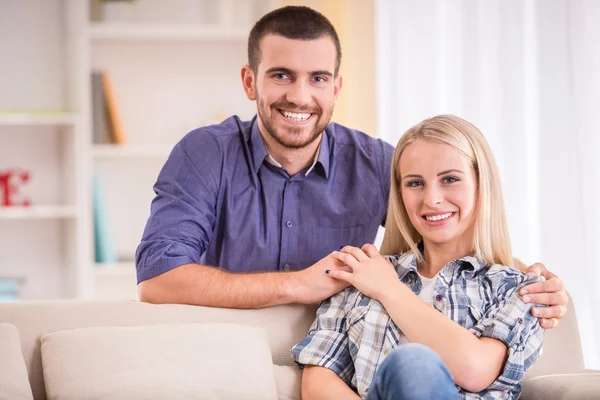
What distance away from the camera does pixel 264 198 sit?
2.34 m

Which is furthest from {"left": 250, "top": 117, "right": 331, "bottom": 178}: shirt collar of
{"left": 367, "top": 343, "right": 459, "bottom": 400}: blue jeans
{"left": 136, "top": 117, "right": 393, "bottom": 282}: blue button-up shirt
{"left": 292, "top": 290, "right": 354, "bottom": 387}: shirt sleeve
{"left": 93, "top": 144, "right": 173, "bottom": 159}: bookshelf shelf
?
{"left": 93, "top": 144, "right": 173, "bottom": 159}: bookshelf shelf

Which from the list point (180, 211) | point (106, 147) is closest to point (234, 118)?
point (180, 211)

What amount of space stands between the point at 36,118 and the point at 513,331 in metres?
2.51

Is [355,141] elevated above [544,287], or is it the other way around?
[355,141]

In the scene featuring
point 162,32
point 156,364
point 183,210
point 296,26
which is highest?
point 162,32

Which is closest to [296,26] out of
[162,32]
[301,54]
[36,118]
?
[301,54]

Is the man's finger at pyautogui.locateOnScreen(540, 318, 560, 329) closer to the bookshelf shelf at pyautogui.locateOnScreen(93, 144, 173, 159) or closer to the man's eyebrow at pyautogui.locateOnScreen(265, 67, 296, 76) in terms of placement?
the man's eyebrow at pyautogui.locateOnScreen(265, 67, 296, 76)

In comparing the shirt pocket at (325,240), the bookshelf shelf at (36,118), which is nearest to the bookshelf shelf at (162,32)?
the bookshelf shelf at (36,118)

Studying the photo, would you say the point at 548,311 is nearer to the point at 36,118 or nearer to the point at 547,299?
the point at 547,299

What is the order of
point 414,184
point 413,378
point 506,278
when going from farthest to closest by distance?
point 414,184 → point 506,278 → point 413,378

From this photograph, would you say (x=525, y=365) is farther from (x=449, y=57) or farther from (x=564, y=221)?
(x=449, y=57)

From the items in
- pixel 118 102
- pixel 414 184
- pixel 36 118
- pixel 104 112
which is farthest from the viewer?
pixel 118 102

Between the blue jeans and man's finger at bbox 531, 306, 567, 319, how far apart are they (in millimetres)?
369

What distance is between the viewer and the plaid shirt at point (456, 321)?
171cm
